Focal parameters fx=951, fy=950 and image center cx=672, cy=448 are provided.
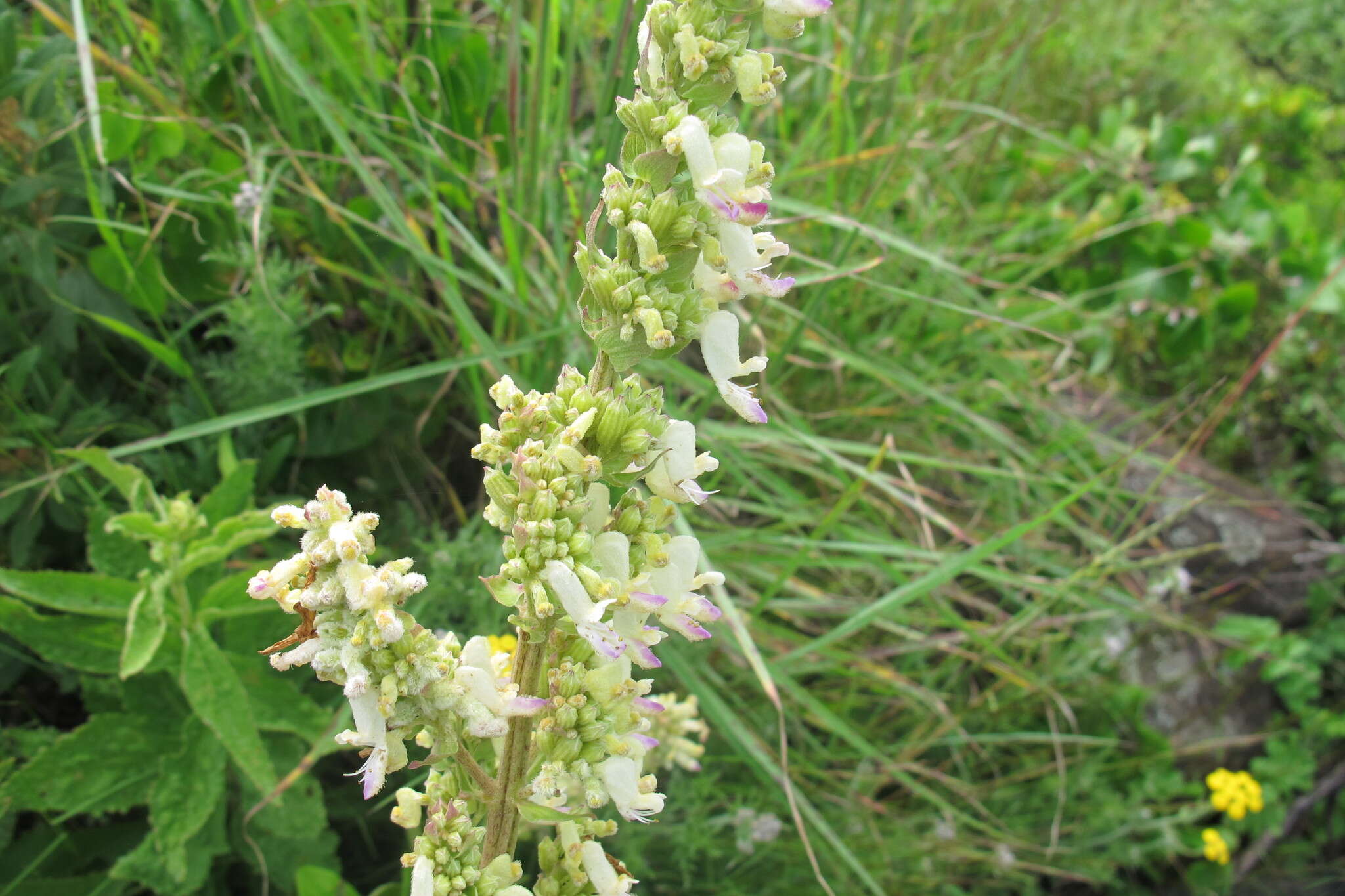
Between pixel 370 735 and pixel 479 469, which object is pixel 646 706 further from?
pixel 479 469

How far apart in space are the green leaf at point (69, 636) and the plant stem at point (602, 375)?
122cm

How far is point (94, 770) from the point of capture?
1.63m

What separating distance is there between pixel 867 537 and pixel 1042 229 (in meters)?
2.06

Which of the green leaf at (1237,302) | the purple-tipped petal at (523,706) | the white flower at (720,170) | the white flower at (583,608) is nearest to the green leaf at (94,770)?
the purple-tipped petal at (523,706)

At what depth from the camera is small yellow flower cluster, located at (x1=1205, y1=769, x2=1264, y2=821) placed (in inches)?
123

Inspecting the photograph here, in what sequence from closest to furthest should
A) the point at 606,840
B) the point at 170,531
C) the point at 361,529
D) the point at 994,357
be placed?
the point at 361,529 < the point at 170,531 < the point at 606,840 < the point at 994,357

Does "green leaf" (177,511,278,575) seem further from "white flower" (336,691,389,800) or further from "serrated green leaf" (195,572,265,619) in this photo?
"white flower" (336,691,389,800)

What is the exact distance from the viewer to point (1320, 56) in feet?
18.8

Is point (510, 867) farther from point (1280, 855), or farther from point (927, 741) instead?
point (1280, 855)

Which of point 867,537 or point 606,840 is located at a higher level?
point 867,537

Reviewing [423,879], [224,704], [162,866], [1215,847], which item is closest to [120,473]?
[224,704]

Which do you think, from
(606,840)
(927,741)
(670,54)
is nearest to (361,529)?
(670,54)

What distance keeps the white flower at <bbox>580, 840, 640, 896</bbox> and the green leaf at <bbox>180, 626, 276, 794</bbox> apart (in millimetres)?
742

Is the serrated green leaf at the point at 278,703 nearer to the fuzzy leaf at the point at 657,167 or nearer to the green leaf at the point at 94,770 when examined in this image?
the green leaf at the point at 94,770
